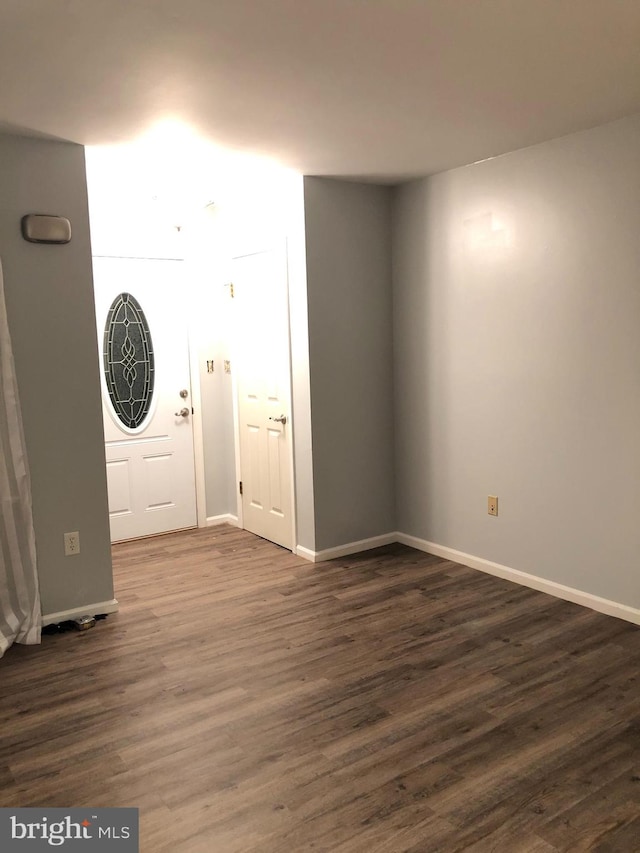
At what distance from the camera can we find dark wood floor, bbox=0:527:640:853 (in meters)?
2.09

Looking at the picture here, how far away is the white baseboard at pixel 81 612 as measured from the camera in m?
3.52

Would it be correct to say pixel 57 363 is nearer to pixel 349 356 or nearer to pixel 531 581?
pixel 349 356

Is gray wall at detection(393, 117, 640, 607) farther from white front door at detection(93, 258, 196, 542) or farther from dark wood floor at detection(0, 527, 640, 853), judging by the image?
white front door at detection(93, 258, 196, 542)

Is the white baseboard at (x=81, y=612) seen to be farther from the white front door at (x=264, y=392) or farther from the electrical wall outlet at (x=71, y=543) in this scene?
the white front door at (x=264, y=392)

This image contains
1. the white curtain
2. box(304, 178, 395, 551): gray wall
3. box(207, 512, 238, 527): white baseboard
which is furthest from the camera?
box(207, 512, 238, 527): white baseboard

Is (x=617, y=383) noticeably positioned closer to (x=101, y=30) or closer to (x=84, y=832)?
(x=101, y=30)

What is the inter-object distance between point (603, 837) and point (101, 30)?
279cm

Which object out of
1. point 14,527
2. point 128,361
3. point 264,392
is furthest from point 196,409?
point 14,527

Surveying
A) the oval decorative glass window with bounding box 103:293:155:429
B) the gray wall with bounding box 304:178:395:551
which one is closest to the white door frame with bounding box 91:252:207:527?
the oval decorative glass window with bounding box 103:293:155:429

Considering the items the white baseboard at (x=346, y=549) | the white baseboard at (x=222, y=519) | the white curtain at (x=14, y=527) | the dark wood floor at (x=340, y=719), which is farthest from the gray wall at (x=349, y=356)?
the white curtain at (x=14, y=527)

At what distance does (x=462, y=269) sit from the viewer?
13.6 feet

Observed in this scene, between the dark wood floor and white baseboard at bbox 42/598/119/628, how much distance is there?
0.20 ft

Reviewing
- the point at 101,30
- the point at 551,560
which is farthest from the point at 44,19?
the point at 551,560

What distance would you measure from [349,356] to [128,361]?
1.60 meters
